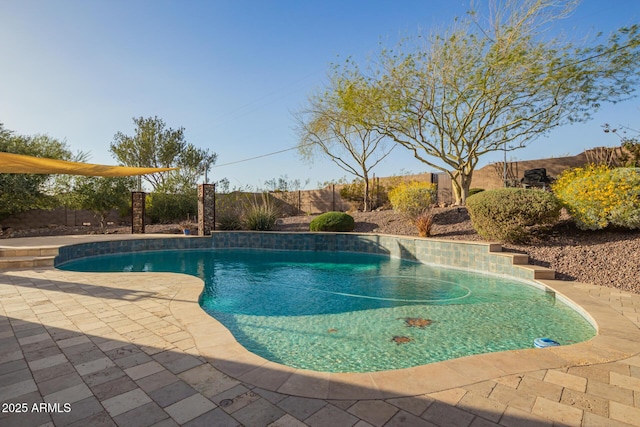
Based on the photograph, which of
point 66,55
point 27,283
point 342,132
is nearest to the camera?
point 27,283

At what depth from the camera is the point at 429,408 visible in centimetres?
165

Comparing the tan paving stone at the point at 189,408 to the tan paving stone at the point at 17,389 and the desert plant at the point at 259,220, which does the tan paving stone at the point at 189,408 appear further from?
the desert plant at the point at 259,220

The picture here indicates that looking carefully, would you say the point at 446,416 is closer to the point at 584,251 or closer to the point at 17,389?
the point at 17,389

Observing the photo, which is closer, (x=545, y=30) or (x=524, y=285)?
(x=524, y=285)

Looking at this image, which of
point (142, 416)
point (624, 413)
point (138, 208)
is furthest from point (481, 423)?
point (138, 208)

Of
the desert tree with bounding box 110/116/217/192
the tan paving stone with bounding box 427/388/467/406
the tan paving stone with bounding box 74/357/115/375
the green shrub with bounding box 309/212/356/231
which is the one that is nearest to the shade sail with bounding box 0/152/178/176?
the green shrub with bounding box 309/212/356/231

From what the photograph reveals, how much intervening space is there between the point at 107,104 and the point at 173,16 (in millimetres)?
3839

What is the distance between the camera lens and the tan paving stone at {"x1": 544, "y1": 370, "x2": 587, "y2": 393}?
6.18 feet

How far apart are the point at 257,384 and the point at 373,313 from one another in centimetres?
Result: 228

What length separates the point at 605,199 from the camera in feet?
18.9

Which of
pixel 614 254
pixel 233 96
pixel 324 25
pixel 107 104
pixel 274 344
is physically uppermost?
pixel 324 25

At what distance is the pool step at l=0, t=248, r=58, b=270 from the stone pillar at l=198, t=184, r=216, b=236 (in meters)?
4.12

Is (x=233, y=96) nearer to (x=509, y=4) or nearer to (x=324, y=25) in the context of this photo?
(x=324, y=25)

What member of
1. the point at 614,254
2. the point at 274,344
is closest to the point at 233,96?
the point at 274,344
